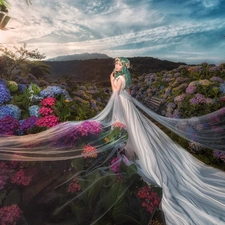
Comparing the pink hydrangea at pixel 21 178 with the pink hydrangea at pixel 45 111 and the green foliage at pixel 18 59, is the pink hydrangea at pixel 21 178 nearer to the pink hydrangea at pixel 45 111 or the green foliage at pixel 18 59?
the pink hydrangea at pixel 45 111

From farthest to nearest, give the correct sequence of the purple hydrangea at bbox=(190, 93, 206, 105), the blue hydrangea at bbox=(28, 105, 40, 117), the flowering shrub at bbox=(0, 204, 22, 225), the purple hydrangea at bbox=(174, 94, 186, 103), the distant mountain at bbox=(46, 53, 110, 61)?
the distant mountain at bbox=(46, 53, 110, 61), the purple hydrangea at bbox=(174, 94, 186, 103), the purple hydrangea at bbox=(190, 93, 206, 105), the blue hydrangea at bbox=(28, 105, 40, 117), the flowering shrub at bbox=(0, 204, 22, 225)

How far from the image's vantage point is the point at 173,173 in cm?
331

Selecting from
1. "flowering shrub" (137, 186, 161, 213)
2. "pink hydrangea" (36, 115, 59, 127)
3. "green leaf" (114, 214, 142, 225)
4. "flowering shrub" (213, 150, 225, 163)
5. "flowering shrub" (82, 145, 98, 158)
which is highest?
"pink hydrangea" (36, 115, 59, 127)

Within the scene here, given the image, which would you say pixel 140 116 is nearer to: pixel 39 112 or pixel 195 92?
pixel 39 112

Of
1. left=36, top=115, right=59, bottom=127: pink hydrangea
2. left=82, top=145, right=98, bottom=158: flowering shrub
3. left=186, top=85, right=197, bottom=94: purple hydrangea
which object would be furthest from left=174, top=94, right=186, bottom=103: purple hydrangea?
left=82, top=145, right=98, bottom=158: flowering shrub

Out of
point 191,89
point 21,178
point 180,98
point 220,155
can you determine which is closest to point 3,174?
point 21,178

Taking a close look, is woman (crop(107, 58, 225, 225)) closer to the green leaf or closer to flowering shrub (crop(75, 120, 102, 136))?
flowering shrub (crop(75, 120, 102, 136))

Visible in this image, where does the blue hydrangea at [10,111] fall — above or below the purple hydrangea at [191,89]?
above

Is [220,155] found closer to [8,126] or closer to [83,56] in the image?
[8,126]

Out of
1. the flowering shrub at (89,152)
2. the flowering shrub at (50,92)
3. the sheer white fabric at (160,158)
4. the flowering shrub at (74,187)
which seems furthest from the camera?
the flowering shrub at (50,92)

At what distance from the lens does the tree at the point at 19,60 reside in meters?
5.69

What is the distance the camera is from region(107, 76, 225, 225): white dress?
267 centimetres

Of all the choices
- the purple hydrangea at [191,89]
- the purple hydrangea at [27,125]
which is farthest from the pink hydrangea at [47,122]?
the purple hydrangea at [191,89]

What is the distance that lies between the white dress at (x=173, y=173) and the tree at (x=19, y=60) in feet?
9.81
